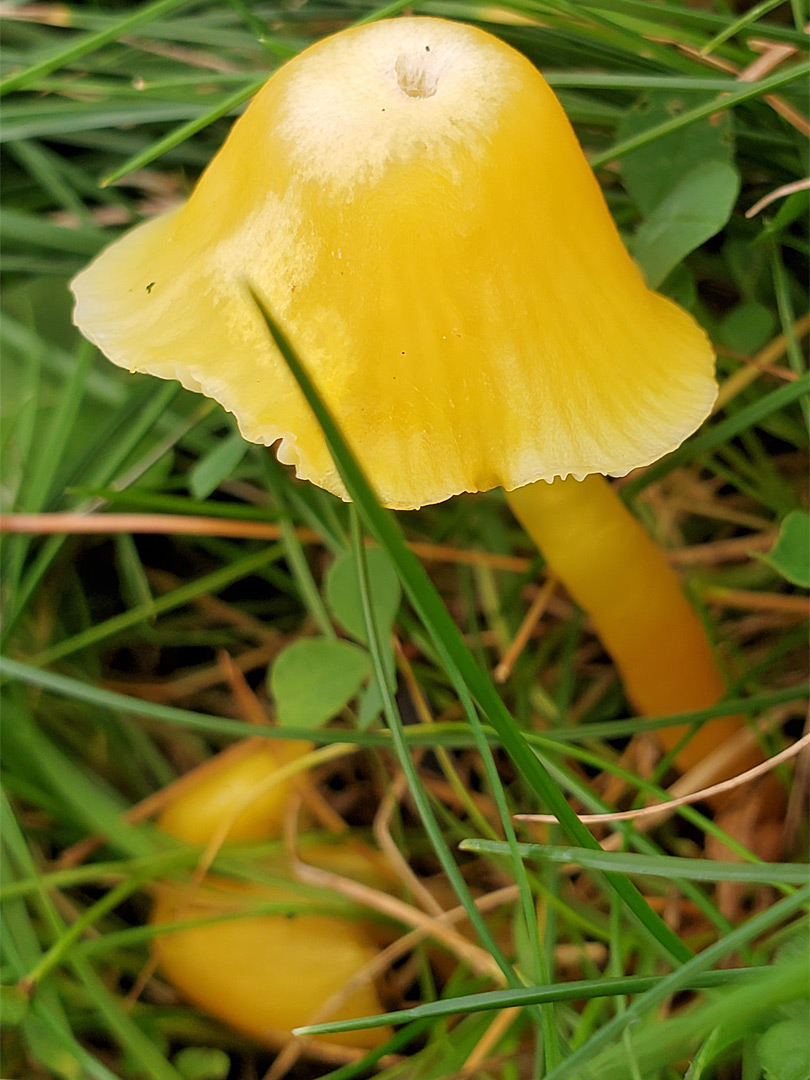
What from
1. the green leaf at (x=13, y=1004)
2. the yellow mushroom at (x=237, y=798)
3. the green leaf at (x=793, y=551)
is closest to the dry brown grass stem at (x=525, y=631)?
the yellow mushroom at (x=237, y=798)

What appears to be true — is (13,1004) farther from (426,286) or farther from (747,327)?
(747,327)

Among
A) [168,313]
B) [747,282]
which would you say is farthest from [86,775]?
[747,282]

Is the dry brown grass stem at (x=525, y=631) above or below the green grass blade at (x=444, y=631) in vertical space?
below

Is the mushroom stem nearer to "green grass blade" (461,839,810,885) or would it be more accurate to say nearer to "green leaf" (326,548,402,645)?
"green leaf" (326,548,402,645)

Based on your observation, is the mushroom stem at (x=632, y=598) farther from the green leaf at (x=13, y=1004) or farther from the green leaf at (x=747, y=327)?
the green leaf at (x=13, y=1004)

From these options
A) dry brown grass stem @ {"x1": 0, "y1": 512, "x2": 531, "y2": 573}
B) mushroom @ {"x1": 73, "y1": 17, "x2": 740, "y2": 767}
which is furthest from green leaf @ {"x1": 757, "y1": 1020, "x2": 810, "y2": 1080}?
dry brown grass stem @ {"x1": 0, "y1": 512, "x2": 531, "y2": 573}

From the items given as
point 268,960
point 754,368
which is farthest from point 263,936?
point 754,368
